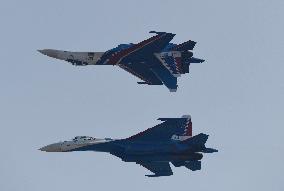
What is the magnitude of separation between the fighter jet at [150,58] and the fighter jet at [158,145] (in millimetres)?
6164

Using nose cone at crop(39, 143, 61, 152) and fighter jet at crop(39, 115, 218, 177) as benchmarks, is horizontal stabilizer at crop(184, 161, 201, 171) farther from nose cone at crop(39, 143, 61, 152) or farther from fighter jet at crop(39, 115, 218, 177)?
nose cone at crop(39, 143, 61, 152)

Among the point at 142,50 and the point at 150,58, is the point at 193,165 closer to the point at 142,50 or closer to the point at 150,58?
the point at 150,58

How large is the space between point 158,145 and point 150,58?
12.3m

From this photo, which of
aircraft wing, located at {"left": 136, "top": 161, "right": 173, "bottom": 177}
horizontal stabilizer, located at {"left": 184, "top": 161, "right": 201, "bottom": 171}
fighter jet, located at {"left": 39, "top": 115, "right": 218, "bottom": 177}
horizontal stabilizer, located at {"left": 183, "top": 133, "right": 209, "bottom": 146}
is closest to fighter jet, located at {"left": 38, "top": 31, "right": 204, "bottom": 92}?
fighter jet, located at {"left": 39, "top": 115, "right": 218, "bottom": 177}

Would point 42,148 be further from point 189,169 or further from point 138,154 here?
point 189,169

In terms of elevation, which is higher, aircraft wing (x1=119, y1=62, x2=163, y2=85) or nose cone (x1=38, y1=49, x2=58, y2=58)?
→ nose cone (x1=38, y1=49, x2=58, y2=58)

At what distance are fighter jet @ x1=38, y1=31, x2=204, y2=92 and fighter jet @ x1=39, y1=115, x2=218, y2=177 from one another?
20.2 ft

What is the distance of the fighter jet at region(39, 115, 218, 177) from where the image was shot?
85000mm

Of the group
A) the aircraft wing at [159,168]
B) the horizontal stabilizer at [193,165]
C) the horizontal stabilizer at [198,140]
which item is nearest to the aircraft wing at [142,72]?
the aircraft wing at [159,168]

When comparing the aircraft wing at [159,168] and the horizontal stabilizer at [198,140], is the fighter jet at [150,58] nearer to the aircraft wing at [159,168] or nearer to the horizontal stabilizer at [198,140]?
the aircraft wing at [159,168]

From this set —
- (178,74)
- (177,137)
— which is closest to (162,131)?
(177,137)

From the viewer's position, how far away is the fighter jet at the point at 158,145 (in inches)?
3346

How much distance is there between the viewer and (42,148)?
8750cm

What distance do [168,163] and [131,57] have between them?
12905mm
